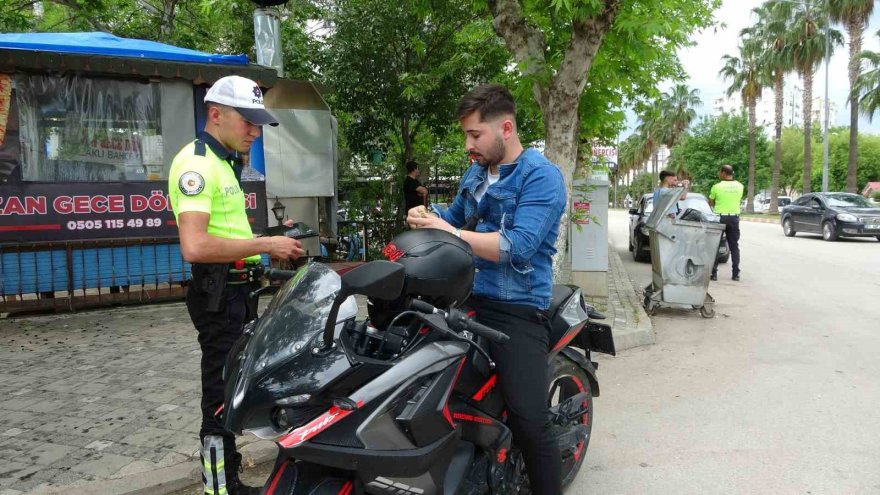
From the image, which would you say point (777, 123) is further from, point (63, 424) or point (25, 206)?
point (63, 424)

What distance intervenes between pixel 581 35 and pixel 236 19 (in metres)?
7.93

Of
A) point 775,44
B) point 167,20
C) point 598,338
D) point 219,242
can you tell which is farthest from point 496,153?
point 775,44

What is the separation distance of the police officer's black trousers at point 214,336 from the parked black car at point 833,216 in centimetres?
1903

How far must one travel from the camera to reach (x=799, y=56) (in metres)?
32.5

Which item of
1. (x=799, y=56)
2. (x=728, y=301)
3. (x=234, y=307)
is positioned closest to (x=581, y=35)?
(x=728, y=301)

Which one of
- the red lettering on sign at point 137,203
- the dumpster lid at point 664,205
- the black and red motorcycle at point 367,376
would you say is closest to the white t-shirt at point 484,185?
the black and red motorcycle at point 367,376

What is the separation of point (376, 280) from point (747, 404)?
392cm

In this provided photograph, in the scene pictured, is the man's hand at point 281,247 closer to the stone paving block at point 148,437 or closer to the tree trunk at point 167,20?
the stone paving block at point 148,437

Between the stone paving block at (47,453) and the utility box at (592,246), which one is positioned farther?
the utility box at (592,246)

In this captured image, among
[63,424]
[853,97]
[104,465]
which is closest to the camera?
[104,465]

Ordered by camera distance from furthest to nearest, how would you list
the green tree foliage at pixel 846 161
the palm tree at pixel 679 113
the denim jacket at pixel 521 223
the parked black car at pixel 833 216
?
the palm tree at pixel 679 113 < the green tree foliage at pixel 846 161 < the parked black car at pixel 833 216 < the denim jacket at pixel 521 223

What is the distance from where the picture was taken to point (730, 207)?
1078cm

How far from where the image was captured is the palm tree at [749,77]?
37.8m

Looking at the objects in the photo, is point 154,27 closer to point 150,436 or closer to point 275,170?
point 275,170
